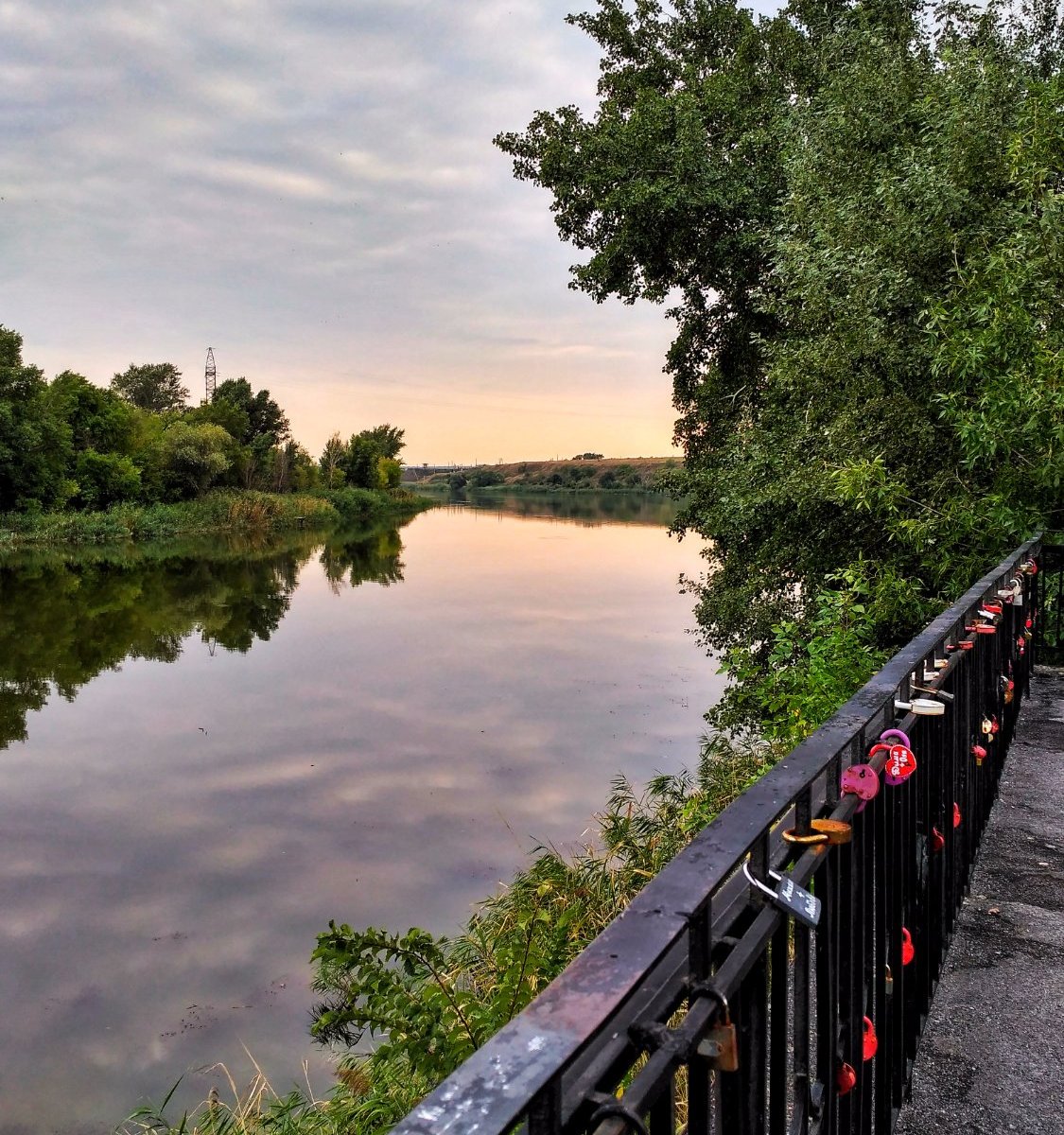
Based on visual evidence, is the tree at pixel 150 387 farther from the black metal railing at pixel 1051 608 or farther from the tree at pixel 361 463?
the black metal railing at pixel 1051 608

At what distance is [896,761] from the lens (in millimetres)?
1992

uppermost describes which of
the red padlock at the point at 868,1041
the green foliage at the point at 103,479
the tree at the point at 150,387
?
the tree at the point at 150,387

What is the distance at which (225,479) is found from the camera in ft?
213

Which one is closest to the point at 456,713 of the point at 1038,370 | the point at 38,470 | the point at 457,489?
the point at 1038,370

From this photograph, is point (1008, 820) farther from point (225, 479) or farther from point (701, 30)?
point (225, 479)

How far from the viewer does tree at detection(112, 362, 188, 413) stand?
98.3 m

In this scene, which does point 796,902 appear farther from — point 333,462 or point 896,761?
point 333,462

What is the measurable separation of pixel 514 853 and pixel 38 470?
42.7 m

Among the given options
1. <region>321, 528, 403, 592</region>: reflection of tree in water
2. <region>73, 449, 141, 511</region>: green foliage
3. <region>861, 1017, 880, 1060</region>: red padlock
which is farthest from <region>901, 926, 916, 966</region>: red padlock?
<region>73, 449, 141, 511</region>: green foliage

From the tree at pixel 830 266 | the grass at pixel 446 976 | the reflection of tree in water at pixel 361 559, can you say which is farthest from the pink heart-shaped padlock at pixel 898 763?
the reflection of tree in water at pixel 361 559

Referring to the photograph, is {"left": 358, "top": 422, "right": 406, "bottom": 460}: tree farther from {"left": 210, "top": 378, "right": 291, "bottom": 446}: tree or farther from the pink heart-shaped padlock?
the pink heart-shaped padlock

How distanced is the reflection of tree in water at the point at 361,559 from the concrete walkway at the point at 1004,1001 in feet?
93.2

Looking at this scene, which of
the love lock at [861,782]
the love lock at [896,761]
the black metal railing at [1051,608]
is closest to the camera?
the love lock at [861,782]

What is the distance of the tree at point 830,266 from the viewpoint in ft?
25.4
